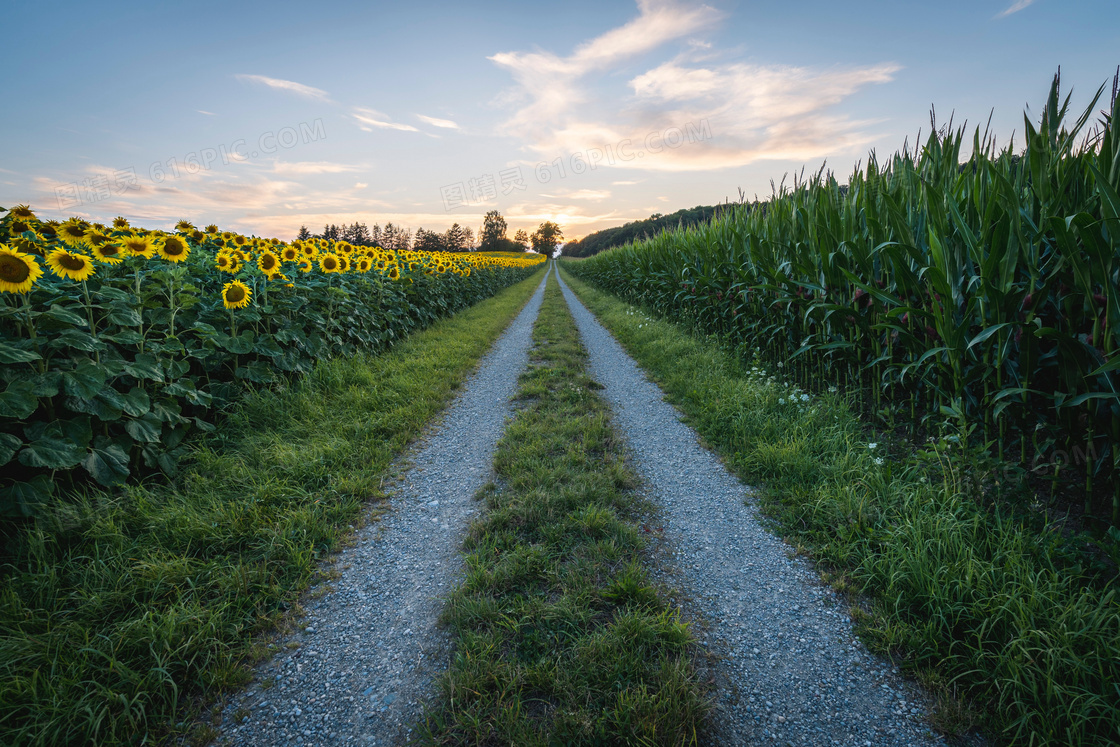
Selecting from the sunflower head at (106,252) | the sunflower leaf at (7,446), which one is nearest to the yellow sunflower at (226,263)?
the sunflower head at (106,252)

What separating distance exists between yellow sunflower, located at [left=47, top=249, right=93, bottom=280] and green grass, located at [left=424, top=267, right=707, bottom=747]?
8.95 ft

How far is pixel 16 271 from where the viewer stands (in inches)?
89.6

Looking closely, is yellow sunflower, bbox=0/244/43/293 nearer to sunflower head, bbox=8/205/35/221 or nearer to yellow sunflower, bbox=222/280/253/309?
yellow sunflower, bbox=222/280/253/309

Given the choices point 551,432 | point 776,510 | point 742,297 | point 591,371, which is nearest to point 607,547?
point 776,510

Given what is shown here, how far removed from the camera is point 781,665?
185cm

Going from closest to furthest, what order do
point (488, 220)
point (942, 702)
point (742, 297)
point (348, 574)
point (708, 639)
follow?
point (942, 702), point (708, 639), point (348, 574), point (742, 297), point (488, 220)

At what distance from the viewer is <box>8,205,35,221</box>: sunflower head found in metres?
4.01

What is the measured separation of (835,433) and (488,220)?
76925mm

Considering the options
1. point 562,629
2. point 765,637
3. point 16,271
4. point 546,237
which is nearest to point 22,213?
point 16,271

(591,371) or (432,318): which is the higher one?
(432,318)

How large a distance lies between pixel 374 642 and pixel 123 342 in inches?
102

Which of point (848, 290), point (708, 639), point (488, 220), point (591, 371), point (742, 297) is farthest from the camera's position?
point (488, 220)

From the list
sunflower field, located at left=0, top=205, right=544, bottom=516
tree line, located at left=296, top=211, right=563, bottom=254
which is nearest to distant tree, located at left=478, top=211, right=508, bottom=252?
tree line, located at left=296, top=211, right=563, bottom=254

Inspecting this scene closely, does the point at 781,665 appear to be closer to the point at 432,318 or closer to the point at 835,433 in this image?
the point at 835,433
